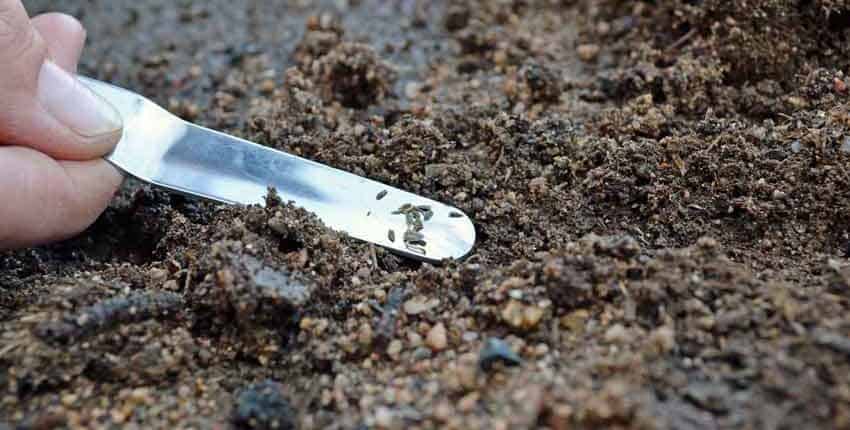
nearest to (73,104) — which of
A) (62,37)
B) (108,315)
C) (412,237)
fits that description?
(62,37)

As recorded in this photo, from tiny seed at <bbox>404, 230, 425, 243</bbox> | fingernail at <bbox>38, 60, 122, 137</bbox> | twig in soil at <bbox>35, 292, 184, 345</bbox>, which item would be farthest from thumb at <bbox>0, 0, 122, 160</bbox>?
tiny seed at <bbox>404, 230, 425, 243</bbox>

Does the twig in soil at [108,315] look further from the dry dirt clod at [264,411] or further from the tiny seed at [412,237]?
the tiny seed at [412,237]

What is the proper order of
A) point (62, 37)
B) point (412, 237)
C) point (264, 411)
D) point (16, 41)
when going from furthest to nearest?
point (62, 37)
point (412, 237)
point (16, 41)
point (264, 411)

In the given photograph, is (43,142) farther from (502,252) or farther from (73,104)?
(502,252)

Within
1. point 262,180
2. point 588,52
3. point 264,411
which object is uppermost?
point 588,52

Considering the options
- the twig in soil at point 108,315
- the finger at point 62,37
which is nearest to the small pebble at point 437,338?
the twig in soil at point 108,315

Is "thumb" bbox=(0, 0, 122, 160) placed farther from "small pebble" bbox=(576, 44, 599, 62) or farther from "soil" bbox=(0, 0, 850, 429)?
"small pebble" bbox=(576, 44, 599, 62)
